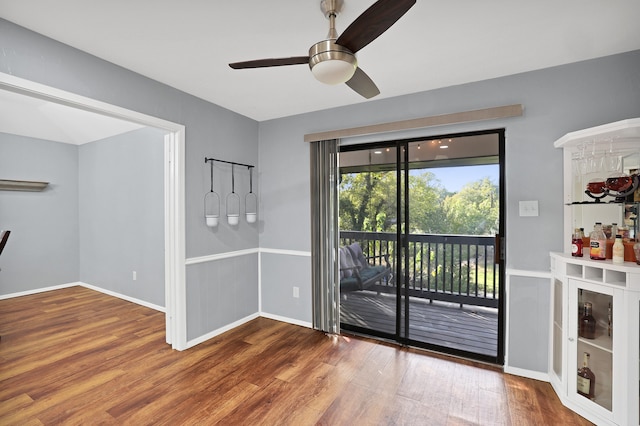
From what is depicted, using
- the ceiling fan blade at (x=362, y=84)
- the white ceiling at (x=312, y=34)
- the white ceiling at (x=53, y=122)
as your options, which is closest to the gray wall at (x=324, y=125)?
the white ceiling at (x=312, y=34)

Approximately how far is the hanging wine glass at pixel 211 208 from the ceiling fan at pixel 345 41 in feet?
5.73

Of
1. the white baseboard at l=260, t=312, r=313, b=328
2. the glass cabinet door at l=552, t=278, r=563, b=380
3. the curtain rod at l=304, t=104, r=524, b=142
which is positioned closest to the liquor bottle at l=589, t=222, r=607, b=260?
the glass cabinet door at l=552, t=278, r=563, b=380

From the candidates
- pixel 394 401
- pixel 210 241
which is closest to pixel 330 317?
pixel 394 401

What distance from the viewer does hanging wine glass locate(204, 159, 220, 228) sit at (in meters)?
3.07

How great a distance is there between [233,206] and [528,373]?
3206 millimetres

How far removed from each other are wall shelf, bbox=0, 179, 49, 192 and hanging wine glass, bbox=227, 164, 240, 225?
355 cm

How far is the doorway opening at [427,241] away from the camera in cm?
268

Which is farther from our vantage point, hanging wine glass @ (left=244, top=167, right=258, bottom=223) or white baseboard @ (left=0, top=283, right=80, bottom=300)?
white baseboard @ (left=0, top=283, right=80, bottom=300)

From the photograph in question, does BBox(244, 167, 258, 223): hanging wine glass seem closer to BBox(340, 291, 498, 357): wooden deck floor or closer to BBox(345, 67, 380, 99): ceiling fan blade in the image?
BBox(340, 291, 498, 357): wooden deck floor

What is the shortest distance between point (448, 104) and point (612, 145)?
47.1 inches

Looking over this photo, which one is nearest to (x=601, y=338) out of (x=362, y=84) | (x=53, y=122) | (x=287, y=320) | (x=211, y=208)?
(x=362, y=84)

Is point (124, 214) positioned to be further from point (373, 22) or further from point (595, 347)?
point (595, 347)

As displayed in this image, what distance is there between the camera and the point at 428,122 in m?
2.73

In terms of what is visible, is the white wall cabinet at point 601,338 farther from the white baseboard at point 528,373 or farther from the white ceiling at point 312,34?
the white ceiling at point 312,34
